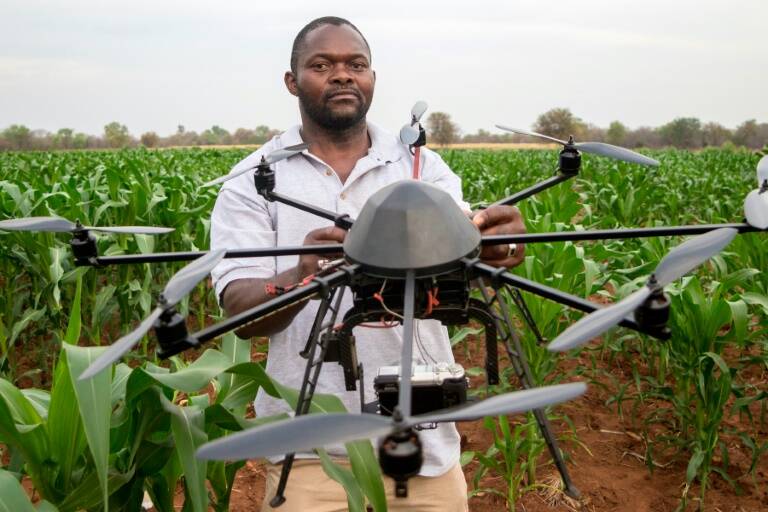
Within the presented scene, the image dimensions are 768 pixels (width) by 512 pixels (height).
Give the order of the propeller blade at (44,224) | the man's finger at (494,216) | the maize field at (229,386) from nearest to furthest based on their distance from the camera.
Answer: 1. the propeller blade at (44,224)
2. the man's finger at (494,216)
3. the maize field at (229,386)

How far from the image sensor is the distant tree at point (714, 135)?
194ft

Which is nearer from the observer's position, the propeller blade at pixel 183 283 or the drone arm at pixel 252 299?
the propeller blade at pixel 183 283

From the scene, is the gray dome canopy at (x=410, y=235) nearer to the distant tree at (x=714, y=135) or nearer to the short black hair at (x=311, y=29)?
the short black hair at (x=311, y=29)

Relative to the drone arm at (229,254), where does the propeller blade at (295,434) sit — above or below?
below

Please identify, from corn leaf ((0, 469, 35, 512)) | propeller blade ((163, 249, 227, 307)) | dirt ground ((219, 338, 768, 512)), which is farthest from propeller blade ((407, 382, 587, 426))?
dirt ground ((219, 338, 768, 512))

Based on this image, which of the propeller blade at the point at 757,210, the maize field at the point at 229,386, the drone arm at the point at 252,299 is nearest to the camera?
the propeller blade at the point at 757,210

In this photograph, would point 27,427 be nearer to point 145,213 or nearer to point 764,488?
point 764,488

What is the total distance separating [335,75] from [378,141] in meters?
0.32

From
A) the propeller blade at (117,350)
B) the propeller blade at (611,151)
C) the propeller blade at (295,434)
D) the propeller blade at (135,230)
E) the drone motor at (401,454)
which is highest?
the propeller blade at (611,151)

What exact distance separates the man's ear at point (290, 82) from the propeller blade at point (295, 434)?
1822 millimetres

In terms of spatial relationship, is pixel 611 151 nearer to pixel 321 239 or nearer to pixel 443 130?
pixel 321 239

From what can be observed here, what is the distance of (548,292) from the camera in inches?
24.7

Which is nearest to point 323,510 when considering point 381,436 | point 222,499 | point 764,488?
point 222,499

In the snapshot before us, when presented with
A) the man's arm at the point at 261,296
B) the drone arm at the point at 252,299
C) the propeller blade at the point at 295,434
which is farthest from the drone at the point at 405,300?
the drone arm at the point at 252,299
